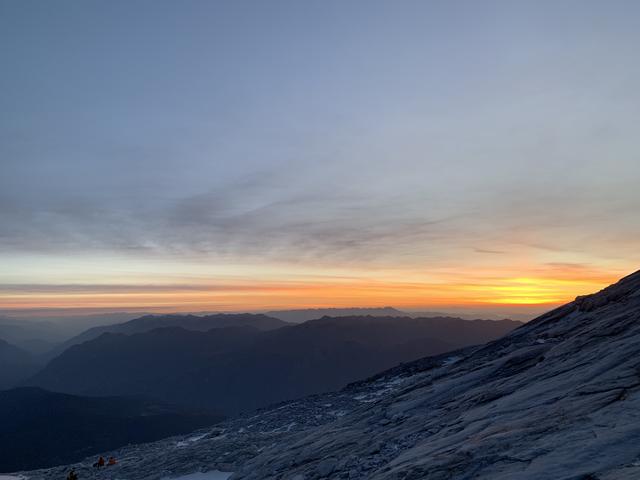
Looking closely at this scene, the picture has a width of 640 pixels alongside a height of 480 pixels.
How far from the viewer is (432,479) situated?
1262 centimetres

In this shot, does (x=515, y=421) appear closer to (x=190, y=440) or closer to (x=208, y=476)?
(x=208, y=476)

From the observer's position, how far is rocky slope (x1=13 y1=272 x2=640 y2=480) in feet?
38.9

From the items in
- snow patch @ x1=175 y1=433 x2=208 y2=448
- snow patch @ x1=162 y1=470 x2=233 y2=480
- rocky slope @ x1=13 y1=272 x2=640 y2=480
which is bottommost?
snow patch @ x1=175 y1=433 x2=208 y2=448

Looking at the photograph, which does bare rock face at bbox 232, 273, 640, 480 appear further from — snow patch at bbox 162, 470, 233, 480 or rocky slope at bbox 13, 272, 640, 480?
snow patch at bbox 162, 470, 233, 480

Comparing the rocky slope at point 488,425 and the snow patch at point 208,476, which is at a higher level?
the rocky slope at point 488,425

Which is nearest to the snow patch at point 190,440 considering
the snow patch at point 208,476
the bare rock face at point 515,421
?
the snow patch at point 208,476

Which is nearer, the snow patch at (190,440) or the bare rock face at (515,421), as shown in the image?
the bare rock face at (515,421)

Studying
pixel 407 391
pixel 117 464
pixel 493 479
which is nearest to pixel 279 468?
pixel 407 391

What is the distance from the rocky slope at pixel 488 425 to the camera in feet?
38.9

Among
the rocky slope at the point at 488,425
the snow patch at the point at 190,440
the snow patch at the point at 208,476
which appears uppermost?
the rocky slope at the point at 488,425

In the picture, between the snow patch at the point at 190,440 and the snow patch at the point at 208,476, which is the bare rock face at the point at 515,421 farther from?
the snow patch at the point at 190,440

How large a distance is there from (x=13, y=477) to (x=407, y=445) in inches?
1334

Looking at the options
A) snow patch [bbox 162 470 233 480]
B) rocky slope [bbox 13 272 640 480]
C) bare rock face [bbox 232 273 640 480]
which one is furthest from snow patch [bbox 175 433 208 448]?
bare rock face [bbox 232 273 640 480]

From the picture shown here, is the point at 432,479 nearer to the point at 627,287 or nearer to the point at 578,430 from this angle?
the point at 578,430
